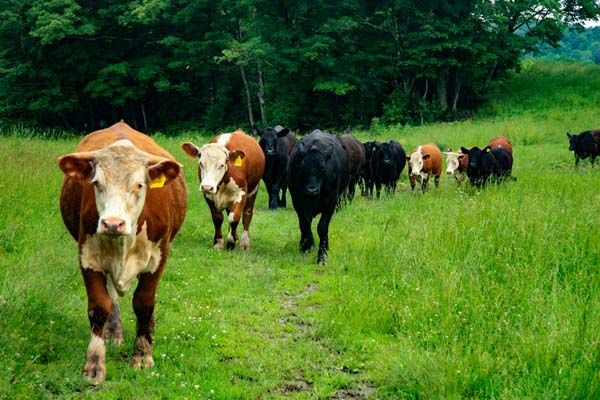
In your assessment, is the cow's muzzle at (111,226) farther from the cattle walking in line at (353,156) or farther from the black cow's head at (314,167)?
the cattle walking in line at (353,156)

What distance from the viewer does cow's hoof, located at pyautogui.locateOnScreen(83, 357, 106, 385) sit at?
15.6ft

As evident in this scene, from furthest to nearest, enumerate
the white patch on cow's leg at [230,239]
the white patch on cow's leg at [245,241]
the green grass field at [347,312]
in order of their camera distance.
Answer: the white patch on cow's leg at [245,241], the white patch on cow's leg at [230,239], the green grass field at [347,312]

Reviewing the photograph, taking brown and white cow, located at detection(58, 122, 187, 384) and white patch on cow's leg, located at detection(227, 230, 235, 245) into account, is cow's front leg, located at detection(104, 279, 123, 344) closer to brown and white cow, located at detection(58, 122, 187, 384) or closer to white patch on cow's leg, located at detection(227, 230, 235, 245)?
brown and white cow, located at detection(58, 122, 187, 384)

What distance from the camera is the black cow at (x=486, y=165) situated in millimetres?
15820

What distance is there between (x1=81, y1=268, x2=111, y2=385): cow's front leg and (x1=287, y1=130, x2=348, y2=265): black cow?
183 inches

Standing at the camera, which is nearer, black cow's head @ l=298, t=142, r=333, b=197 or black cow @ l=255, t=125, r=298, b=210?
black cow's head @ l=298, t=142, r=333, b=197

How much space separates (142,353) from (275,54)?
3494cm

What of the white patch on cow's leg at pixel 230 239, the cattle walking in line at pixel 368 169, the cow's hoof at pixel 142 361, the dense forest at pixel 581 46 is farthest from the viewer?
the dense forest at pixel 581 46

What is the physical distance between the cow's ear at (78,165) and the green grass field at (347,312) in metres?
1.49

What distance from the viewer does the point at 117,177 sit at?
4445 millimetres

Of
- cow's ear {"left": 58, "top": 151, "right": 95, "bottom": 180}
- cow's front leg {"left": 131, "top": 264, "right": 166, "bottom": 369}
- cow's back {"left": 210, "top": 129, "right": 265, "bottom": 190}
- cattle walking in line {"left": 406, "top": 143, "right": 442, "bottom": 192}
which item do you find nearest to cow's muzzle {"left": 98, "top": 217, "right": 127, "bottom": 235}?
cow's ear {"left": 58, "top": 151, "right": 95, "bottom": 180}

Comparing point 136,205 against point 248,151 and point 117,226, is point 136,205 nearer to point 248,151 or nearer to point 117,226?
point 117,226

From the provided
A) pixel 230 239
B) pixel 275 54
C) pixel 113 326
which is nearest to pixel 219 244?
pixel 230 239

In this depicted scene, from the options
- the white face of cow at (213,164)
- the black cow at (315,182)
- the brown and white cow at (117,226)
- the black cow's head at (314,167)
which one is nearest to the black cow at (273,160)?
the black cow at (315,182)
